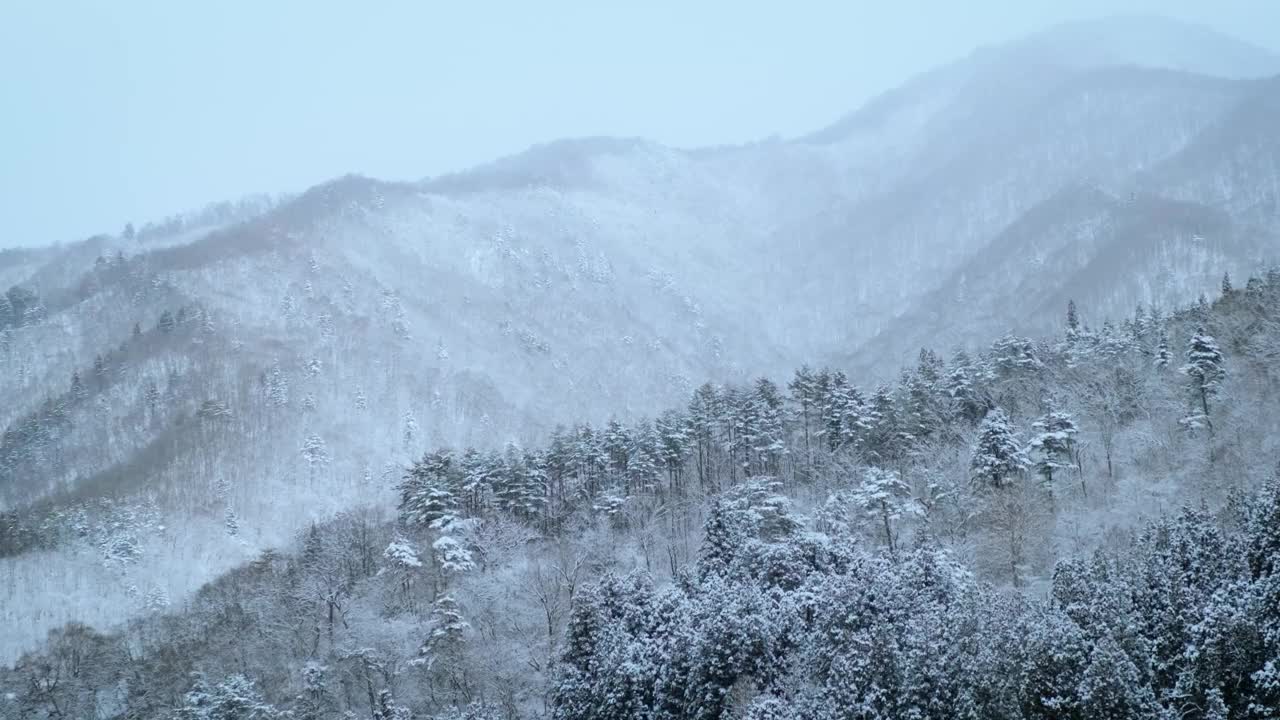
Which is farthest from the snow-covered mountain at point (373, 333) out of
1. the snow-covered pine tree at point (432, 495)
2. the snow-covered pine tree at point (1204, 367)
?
the snow-covered pine tree at point (1204, 367)

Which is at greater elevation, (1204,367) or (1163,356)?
(1204,367)

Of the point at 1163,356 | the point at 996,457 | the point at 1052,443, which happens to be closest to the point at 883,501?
the point at 996,457

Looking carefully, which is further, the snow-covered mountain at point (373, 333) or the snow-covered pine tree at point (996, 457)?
the snow-covered mountain at point (373, 333)

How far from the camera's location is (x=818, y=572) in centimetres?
3494

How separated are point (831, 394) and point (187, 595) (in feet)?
186

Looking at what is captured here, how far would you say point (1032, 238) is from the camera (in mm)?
173500

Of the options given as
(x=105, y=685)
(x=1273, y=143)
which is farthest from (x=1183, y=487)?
(x=1273, y=143)

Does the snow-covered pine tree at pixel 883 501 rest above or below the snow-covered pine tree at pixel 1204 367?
below

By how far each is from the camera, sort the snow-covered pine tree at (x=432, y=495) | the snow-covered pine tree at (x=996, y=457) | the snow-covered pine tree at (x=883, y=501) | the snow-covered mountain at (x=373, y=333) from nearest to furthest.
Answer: the snow-covered pine tree at (x=883, y=501) < the snow-covered pine tree at (x=996, y=457) < the snow-covered pine tree at (x=432, y=495) < the snow-covered mountain at (x=373, y=333)

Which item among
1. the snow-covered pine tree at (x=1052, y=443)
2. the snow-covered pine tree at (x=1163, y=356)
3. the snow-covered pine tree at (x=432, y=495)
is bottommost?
the snow-covered pine tree at (x=432, y=495)

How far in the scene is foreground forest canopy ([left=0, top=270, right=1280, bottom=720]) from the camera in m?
24.3

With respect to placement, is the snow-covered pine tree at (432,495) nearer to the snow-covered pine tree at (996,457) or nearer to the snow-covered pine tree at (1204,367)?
the snow-covered pine tree at (996,457)

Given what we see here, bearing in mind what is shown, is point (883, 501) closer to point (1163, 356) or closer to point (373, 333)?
point (1163, 356)

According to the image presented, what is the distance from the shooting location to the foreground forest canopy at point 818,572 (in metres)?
24.3
